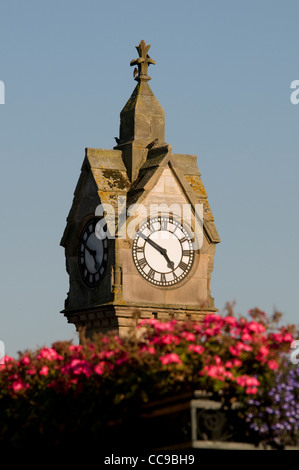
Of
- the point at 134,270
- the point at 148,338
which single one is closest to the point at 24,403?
the point at 148,338

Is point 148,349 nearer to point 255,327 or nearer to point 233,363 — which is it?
point 233,363

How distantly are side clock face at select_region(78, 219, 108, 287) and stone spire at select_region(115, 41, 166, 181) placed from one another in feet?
6.04

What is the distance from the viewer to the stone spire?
39281 mm

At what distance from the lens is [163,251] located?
123 feet

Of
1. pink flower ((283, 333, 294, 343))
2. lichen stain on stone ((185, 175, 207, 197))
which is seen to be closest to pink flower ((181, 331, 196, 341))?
pink flower ((283, 333, 294, 343))

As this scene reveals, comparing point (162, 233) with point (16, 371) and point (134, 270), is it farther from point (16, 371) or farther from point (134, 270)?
point (16, 371)

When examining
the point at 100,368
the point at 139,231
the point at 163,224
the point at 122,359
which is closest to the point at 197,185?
the point at 163,224

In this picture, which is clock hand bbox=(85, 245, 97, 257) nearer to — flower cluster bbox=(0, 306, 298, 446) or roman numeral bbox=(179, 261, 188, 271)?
roman numeral bbox=(179, 261, 188, 271)

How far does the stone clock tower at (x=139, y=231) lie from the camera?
37.6 m

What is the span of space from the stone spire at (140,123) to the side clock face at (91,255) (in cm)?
184

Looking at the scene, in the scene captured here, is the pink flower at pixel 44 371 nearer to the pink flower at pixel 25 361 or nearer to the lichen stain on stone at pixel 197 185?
the pink flower at pixel 25 361

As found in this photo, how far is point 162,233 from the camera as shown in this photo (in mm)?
37750

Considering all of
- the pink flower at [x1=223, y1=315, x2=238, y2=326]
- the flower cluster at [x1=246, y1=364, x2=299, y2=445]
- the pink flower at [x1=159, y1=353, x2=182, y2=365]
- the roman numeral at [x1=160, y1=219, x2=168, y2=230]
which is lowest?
the flower cluster at [x1=246, y1=364, x2=299, y2=445]
